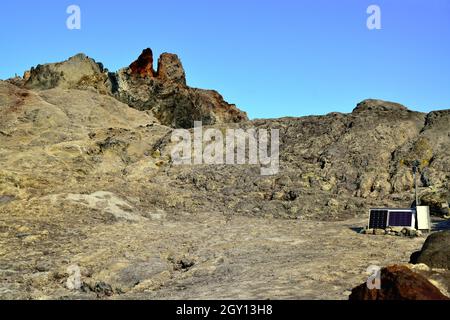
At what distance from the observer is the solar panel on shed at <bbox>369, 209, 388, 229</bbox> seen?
2312 cm

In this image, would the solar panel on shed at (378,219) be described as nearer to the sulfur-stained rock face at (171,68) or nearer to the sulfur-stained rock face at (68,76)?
the sulfur-stained rock face at (68,76)

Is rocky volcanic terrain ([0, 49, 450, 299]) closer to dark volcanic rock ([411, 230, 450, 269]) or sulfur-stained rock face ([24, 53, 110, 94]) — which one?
sulfur-stained rock face ([24, 53, 110, 94])

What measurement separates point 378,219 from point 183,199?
14.2 metres

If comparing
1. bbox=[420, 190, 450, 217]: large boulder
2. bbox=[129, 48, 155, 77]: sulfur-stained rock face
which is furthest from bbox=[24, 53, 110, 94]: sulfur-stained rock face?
bbox=[420, 190, 450, 217]: large boulder

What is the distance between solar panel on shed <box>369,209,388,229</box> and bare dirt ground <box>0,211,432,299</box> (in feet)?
3.28

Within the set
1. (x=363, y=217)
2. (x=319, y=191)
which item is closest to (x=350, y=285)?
(x=363, y=217)

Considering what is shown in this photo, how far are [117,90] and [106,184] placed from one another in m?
30.1

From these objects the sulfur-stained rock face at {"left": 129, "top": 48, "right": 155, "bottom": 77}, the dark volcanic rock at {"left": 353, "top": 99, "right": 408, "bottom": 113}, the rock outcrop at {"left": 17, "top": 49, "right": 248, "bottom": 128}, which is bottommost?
the dark volcanic rock at {"left": 353, "top": 99, "right": 408, "bottom": 113}

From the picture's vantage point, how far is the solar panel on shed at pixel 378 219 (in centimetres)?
2312

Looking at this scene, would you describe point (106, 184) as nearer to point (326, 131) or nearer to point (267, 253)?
point (267, 253)

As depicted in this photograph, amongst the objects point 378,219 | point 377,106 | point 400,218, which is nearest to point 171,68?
point 377,106

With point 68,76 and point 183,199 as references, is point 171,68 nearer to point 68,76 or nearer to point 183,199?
point 68,76

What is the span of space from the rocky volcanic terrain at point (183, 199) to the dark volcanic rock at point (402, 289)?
2810mm

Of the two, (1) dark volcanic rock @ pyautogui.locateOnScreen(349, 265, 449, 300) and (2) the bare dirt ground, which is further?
(2) the bare dirt ground
